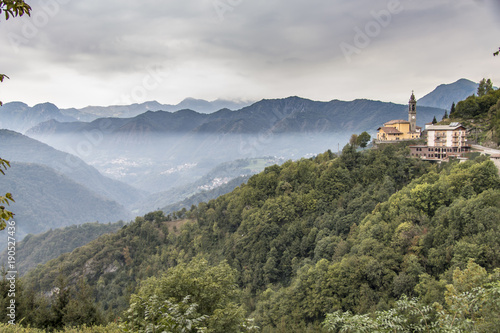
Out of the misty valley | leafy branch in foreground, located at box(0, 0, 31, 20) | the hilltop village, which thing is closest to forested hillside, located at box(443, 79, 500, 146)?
the misty valley

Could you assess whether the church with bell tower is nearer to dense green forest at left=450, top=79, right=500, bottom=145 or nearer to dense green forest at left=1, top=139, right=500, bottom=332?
dense green forest at left=1, top=139, right=500, bottom=332

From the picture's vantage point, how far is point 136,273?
74.4 metres

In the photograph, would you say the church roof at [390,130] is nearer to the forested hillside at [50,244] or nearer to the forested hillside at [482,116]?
the forested hillside at [482,116]

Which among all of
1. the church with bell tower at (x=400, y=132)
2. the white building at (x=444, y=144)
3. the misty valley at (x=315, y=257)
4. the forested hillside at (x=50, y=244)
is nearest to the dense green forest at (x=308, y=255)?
the misty valley at (x=315, y=257)

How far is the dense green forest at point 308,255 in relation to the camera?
54.1 feet

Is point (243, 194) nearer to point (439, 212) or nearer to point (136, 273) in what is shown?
point (136, 273)

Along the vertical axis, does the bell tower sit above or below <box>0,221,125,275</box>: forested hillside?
above

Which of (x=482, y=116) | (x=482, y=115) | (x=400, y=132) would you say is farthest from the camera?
(x=400, y=132)

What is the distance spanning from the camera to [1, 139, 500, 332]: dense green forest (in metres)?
16.5

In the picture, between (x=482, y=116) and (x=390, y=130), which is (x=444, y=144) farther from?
(x=482, y=116)

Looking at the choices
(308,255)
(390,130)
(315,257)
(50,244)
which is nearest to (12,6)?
(315,257)

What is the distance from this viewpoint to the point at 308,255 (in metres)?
51.8

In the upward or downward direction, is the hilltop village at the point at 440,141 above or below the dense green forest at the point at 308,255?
above

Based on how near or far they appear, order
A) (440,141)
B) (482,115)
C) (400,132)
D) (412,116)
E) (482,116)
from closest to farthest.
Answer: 1. (440,141)
2. (482,116)
3. (482,115)
4. (400,132)
5. (412,116)
